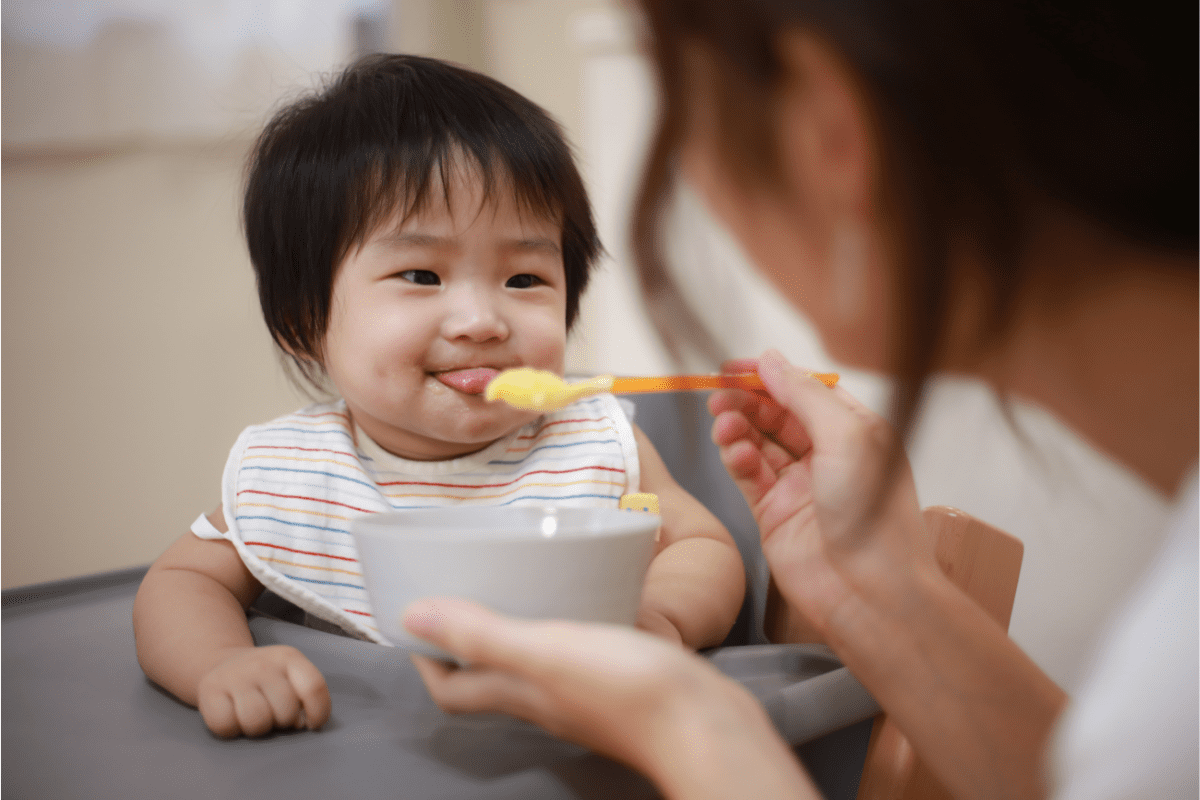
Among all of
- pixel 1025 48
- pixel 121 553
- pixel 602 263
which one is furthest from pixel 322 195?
pixel 1025 48

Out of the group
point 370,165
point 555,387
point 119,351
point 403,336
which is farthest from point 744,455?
point 119,351

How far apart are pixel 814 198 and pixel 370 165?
19.1 inches

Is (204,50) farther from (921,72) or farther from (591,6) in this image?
(921,72)

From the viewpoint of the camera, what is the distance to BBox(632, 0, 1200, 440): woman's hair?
0.30m

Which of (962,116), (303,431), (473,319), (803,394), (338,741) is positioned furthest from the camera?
(303,431)

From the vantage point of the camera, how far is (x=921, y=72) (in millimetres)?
303

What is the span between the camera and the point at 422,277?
0.70 meters

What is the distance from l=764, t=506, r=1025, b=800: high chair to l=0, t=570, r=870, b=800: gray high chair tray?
0.7 inches

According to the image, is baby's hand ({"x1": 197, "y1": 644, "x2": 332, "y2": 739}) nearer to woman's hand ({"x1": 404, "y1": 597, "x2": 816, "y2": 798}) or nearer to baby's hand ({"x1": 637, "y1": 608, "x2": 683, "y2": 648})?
woman's hand ({"x1": 404, "y1": 597, "x2": 816, "y2": 798})

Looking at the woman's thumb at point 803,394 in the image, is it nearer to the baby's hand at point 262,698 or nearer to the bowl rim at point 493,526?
the bowl rim at point 493,526

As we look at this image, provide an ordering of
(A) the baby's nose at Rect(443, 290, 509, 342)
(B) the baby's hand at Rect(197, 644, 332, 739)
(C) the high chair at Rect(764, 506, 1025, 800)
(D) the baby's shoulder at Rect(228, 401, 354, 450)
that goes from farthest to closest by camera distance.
A: (D) the baby's shoulder at Rect(228, 401, 354, 450) → (A) the baby's nose at Rect(443, 290, 509, 342) → (C) the high chair at Rect(764, 506, 1025, 800) → (B) the baby's hand at Rect(197, 644, 332, 739)

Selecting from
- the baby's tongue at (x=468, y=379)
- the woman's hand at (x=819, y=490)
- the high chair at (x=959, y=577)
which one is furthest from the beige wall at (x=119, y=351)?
the high chair at (x=959, y=577)

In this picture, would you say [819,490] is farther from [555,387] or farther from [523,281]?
[523,281]

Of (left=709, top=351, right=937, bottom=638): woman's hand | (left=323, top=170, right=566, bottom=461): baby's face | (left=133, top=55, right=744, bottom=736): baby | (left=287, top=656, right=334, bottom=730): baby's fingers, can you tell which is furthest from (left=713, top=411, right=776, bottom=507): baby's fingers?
(left=287, top=656, right=334, bottom=730): baby's fingers
